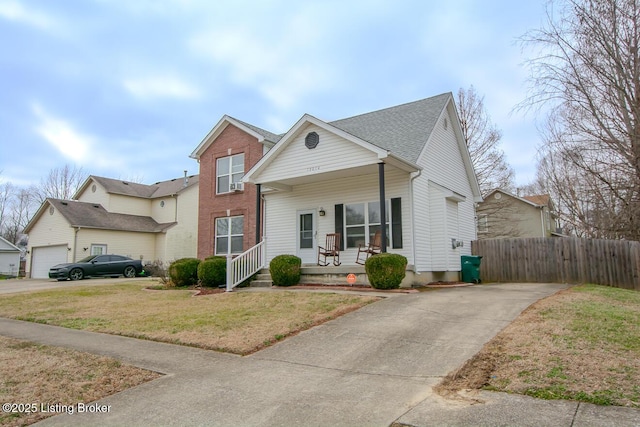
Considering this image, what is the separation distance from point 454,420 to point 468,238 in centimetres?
1376

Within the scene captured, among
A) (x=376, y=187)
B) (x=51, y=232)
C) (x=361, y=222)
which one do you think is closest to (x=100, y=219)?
(x=51, y=232)

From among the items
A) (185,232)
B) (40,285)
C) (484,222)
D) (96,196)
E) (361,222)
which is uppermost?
(96,196)

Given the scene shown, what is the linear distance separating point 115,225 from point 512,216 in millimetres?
28791

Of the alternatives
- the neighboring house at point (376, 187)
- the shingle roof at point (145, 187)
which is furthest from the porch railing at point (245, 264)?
the shingle roof at point (145, 187)

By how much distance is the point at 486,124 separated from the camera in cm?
2434

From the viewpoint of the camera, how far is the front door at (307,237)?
580 inches

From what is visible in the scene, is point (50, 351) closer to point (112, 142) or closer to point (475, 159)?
point (475, 159)

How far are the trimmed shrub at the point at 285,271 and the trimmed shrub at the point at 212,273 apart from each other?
227 centimetres

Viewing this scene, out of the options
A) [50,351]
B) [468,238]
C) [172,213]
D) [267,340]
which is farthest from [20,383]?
[172,213]

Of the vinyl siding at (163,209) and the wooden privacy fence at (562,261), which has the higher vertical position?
the vinyl siding at (163,209)

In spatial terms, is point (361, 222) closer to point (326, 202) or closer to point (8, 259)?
point (326, 202)

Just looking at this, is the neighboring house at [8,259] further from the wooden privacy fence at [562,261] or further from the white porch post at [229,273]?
the wooden privacy fence at [562,261]

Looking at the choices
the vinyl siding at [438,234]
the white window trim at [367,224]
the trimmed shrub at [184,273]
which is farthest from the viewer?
the trimmed shrub at [184,273]

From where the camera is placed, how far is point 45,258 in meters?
28.0
